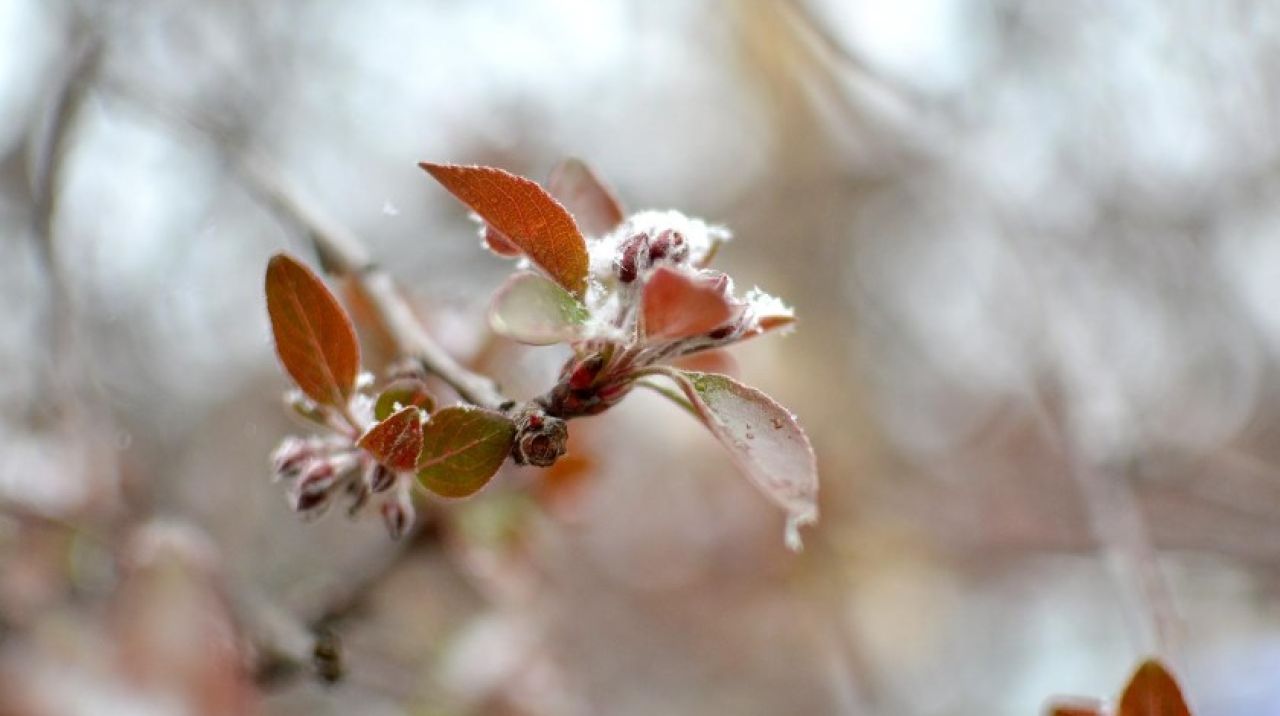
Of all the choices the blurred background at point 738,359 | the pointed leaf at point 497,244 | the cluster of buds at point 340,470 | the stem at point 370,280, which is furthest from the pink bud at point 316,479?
the blurred background at point 738,359

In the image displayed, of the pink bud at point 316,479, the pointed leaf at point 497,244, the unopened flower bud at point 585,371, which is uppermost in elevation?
the pointed leaf at point 497,244

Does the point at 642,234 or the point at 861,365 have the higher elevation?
the point at 861,365

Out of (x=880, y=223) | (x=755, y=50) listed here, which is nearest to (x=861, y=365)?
(x=880, y=223)

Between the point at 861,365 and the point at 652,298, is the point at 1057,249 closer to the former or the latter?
the point at 861,365

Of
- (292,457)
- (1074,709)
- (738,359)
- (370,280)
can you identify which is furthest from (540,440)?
(738,359)

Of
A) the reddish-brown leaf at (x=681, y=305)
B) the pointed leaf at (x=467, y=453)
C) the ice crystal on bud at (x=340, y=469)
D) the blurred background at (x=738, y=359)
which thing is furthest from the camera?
the blurred background at (x=738, y=359)

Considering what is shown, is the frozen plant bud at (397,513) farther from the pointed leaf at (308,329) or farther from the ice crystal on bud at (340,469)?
the pointed leaf at (308,329)

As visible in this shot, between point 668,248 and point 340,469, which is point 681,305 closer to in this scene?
point 668,248
